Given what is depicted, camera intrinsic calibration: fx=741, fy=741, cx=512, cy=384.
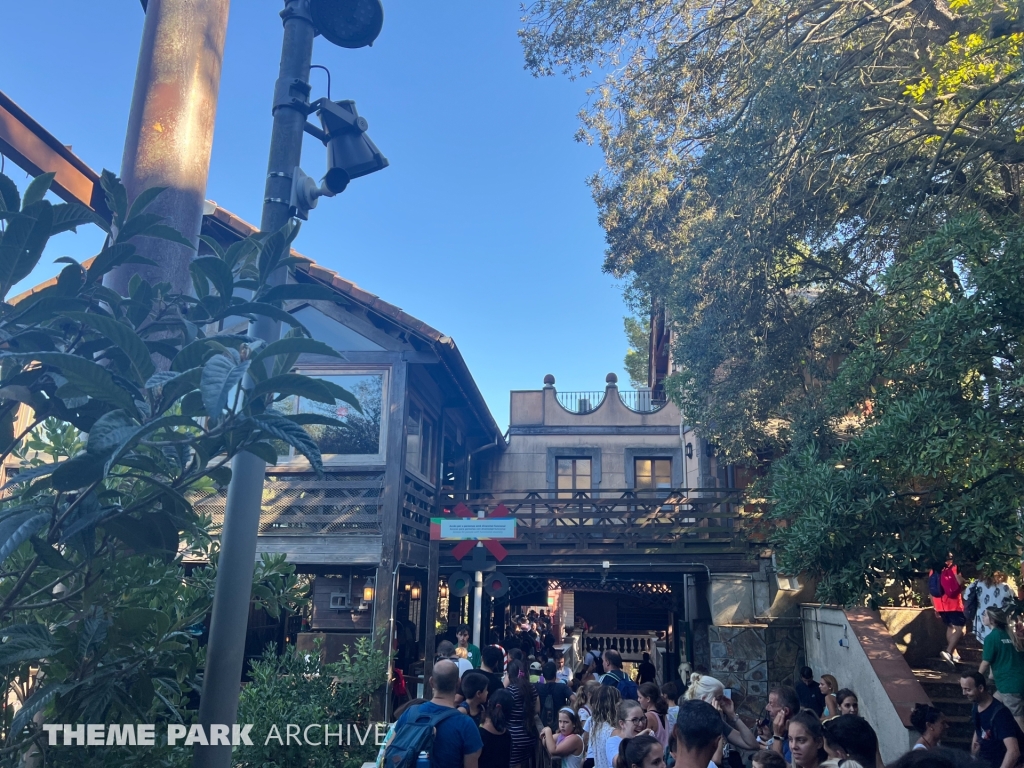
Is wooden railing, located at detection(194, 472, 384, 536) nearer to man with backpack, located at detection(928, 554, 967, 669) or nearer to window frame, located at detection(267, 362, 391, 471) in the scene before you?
window frame, located at detection(267, 362, 391, 471)

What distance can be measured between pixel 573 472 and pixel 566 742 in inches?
719

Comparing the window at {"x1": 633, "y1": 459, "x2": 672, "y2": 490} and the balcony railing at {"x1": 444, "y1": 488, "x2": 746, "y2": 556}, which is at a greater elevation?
the window at {"x1": 633, "y1": 459, "x2": 672, "y2": 490}

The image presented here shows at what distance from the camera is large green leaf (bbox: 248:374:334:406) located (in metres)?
2.41

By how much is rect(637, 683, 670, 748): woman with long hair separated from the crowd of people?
0.01 metres

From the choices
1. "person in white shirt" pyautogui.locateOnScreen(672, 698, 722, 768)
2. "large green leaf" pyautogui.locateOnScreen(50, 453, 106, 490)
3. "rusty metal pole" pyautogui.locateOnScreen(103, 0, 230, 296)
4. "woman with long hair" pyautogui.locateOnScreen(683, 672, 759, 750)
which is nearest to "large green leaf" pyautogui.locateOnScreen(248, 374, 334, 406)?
"large green leaf" pyautogui.locateOnScreen(50, 453, 106, 490)

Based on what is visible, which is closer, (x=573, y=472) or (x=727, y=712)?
(x=727, y=712)

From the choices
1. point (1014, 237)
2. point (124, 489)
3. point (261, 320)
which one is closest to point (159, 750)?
point (124, 489)

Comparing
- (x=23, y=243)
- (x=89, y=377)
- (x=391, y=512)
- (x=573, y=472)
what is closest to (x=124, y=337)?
(x=89, y=377)

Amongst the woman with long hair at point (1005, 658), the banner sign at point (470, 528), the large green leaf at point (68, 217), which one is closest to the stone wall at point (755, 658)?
the banner sign at point (470, 528)

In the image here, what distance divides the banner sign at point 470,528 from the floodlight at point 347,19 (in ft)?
25.2

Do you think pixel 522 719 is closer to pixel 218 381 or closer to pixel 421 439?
pixel 218 381

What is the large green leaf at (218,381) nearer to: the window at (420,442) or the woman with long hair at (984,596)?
the woman with long hair at (984,596)

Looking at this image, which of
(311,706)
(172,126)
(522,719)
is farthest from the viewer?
(311,706)

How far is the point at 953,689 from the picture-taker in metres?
9.28
